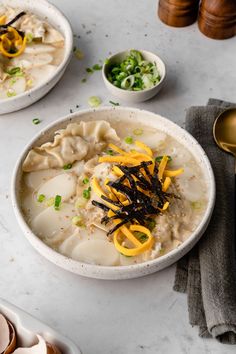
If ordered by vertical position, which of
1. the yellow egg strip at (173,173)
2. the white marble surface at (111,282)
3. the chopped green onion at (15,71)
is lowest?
the white marble surface at (111,282)

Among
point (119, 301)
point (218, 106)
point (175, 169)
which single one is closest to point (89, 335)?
point (119, 301)

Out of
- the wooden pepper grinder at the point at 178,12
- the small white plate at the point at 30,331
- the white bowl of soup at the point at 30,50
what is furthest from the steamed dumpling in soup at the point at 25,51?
the small white plate at the point at 30,331

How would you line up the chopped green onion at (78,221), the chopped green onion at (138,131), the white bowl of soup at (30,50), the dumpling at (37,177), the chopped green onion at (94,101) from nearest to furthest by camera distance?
1. the chopped green onion at (78,221)
2. the dumpling at (37,177)
3. the chopped green onion at (138,131)
4. the white bowl of soup at (30,50)
5. the chopped green onion at (94,101)

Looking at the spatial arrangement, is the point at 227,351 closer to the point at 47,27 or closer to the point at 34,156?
the point at 34,156

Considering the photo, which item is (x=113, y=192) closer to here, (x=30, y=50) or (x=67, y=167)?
(x=67, y=167)

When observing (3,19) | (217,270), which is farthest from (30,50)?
(217,270)

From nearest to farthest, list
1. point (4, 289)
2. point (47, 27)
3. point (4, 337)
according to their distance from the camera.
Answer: point (4, 337)
point (4, 289)
point (47, 27)

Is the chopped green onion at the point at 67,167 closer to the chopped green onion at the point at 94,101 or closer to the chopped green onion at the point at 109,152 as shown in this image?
the chopped green onion at the point at 109,152
